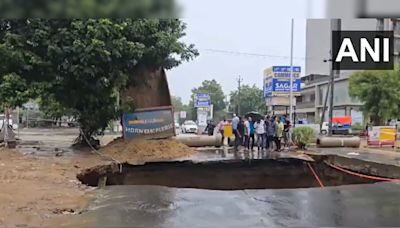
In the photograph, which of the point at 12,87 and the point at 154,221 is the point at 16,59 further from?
the point at 154,221

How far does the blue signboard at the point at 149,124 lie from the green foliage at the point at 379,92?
25.4m

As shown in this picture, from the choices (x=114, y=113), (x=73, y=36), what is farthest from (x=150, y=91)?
(x=73, y=36)

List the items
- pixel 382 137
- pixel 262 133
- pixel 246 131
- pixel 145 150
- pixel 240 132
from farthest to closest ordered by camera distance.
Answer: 1. pixel 382 137
2. pixel 240 132
3. pixel 246 131
4. pixel 262 133
5. pixel 145 150

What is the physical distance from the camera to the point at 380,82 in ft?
136

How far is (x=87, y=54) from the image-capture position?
17578 mm

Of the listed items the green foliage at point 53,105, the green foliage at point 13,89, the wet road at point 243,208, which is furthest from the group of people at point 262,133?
the wet road at point 243,208

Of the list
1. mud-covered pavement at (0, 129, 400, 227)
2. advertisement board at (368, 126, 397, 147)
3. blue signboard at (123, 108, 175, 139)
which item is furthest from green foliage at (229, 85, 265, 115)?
mud-covered pavement at (0, 129, 400, 227)

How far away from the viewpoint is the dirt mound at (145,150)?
18.2m

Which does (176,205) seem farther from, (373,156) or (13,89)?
(373,156)

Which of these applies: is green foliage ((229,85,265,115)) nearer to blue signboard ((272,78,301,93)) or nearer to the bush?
blue signboard ((272,78,301,93))

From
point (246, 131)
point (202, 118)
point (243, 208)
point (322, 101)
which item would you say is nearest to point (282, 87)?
point (246, 131)

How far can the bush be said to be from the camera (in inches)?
910

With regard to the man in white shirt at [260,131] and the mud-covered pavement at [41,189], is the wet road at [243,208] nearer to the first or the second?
the mud-covered pavement at [41,189]

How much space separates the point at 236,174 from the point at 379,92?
27106 mm
